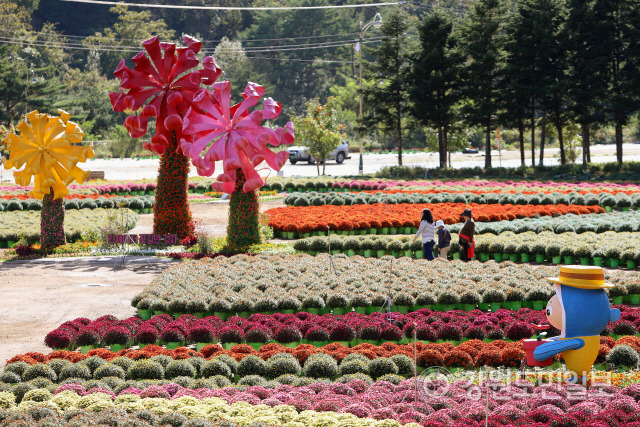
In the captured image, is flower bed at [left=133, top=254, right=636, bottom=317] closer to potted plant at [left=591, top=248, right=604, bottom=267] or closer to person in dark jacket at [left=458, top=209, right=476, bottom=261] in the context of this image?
person in dark jacket at [left=458, top=209, right=476, bottom=261]

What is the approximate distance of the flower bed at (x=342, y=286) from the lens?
483 inches

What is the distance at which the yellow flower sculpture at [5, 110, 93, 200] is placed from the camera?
19031mm

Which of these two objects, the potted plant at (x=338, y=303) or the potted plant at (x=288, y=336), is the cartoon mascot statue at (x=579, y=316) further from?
the potted plant at (x=338, y=303)

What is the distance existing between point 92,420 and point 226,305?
5214 mm

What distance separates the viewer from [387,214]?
22.4 m

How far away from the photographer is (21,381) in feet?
28.3

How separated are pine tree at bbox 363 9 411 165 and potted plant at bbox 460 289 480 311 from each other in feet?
103

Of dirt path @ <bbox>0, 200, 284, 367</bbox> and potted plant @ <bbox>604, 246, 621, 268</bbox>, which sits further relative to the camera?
potted plant @ <bbox>604, 246, 621, 268</bbox>

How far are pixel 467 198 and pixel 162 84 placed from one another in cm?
1241

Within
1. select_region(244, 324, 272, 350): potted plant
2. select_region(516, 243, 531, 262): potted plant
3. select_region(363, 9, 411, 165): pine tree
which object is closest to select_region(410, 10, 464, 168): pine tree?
select_region(363, 9, 411, 165): pine tree

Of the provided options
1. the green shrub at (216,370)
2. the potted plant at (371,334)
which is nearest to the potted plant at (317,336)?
the potted plant at (371,334)

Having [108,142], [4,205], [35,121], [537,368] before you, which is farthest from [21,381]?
[108,142]

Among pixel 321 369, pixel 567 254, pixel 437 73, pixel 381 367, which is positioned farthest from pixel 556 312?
pixel 437 73

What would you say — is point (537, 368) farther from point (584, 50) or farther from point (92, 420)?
point (584, 50)
